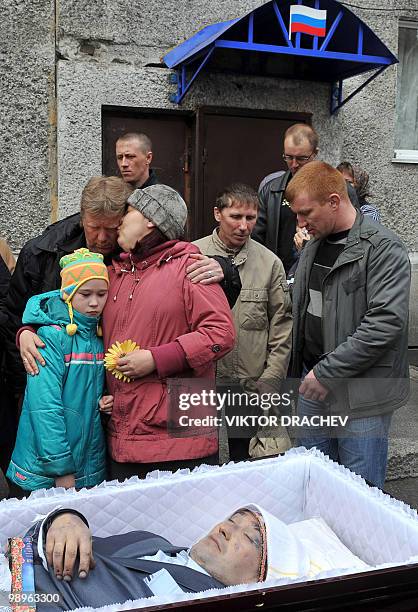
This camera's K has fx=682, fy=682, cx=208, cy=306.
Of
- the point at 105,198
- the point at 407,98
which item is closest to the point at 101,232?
the point at 105,198

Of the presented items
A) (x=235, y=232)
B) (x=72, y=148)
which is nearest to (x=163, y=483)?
(x=235, y=232)

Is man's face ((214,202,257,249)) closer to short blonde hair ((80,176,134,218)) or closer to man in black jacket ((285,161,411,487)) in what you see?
man in black jacket ((285,161,411,487))

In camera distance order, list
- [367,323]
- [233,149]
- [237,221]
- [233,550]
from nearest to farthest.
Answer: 1. [233,550]
2. [367,323]
3. [237,221]
4. [233,149]

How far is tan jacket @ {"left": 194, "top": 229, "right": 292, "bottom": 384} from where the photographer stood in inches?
131

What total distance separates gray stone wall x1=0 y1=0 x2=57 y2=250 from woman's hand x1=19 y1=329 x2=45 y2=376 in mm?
2800

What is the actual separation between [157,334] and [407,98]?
188 inches

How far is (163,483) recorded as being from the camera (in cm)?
230

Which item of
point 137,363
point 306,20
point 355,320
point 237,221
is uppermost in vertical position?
→ point 306,20

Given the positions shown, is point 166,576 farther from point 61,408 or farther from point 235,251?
point 235,251

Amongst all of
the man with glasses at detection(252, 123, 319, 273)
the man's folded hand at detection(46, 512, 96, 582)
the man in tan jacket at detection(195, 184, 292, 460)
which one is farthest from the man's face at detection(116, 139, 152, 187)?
the man's folded hand at detection(46, 512, 96, 582)

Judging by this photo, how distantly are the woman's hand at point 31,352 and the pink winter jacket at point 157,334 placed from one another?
244 mm

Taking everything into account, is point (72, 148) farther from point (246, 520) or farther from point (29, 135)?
point (246, 520)

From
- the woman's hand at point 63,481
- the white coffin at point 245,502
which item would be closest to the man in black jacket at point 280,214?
the white coffin at point 245,502

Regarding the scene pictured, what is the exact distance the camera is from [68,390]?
245cm
